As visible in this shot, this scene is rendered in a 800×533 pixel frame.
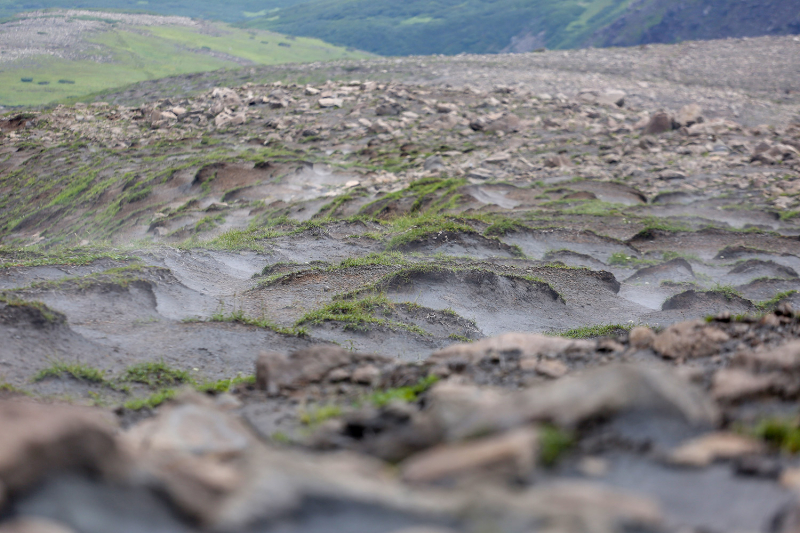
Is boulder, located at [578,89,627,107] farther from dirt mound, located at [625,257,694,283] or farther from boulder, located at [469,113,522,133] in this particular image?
dirt mound, located at [625,257,694,283]

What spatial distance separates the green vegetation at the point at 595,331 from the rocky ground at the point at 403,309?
0.39 feet

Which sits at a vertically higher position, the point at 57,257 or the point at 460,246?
the point at 57,257

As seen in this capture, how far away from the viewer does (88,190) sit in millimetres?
19969

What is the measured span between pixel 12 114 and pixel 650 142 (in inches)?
1075

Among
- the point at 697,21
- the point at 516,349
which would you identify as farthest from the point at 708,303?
the point at 697,21

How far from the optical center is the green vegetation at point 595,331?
348 inches

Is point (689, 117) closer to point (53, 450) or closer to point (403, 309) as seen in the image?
point (403, 309)

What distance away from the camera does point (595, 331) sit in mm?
9016

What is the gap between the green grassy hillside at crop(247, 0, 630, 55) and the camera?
7906 centimetres

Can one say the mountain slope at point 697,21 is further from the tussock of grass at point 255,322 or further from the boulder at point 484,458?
the boulder at point 484,458

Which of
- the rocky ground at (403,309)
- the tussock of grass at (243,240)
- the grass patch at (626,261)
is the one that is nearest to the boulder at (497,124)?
the rocky ground at (403,309)

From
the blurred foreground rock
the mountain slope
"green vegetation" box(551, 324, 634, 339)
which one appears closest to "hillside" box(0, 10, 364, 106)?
the mountain slope

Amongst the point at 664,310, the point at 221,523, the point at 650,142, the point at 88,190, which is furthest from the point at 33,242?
the point at 650,142

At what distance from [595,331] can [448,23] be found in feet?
291
